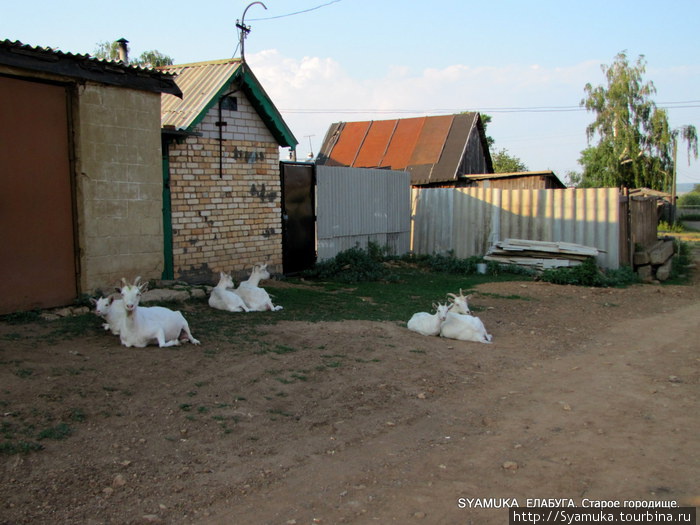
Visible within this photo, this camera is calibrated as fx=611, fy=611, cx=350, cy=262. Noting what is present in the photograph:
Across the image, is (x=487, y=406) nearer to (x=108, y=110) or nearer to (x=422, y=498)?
(x=422, y=498)

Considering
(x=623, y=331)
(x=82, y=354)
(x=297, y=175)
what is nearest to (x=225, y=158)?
(x=297, y=175)

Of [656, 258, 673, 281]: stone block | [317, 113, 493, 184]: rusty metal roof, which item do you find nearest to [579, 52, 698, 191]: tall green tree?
[317, 113, 493, 184]: rusty metal roof

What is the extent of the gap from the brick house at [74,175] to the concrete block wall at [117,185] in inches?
0.6

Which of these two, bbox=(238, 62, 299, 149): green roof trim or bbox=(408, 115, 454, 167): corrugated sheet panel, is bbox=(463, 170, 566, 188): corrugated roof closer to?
bbox=(408, 115, 454, 167): corrugated sheet panel

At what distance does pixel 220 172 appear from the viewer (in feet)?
40.4

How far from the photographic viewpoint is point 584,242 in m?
16.4

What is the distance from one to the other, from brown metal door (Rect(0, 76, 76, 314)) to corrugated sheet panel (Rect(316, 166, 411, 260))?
6.88 metres

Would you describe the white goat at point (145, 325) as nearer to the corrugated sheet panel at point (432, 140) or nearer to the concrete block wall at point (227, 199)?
the concrete block wall at point (227, 199)


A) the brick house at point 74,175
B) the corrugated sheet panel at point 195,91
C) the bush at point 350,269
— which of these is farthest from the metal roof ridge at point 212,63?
the bush at point 350,269

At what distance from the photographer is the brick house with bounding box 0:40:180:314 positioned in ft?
27.6

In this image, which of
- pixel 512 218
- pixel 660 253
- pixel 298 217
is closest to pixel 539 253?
pixel 512 218

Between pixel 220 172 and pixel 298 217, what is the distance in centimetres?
270

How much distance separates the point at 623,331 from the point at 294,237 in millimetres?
7444

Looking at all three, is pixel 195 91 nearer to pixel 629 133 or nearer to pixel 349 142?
pixel 349 142
